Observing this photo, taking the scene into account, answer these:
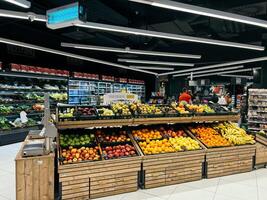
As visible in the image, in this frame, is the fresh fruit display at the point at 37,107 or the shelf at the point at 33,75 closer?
the shelf at the point at 33,75

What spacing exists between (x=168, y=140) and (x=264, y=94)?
7.21 m

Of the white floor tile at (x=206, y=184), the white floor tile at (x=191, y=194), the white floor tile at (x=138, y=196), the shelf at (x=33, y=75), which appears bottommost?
the white floor tile at (x=206, y=184)

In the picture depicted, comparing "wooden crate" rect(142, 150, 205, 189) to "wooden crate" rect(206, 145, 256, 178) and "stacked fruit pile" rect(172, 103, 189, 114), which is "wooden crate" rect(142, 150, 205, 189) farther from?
"stacked fruit pile" rect(172, 103, 189, 114)

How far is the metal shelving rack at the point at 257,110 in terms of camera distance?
34.3 feet

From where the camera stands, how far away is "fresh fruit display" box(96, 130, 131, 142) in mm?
4641

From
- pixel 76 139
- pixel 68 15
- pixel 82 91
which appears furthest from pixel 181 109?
pixel 82 91

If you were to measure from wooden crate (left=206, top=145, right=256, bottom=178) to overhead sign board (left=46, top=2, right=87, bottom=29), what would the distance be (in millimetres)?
3472

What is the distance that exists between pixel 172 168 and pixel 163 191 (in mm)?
486

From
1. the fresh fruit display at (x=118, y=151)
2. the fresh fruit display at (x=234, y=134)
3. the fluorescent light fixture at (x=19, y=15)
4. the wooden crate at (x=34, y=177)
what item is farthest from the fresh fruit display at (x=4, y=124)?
the fresh fruit display at (x=234, y=134)

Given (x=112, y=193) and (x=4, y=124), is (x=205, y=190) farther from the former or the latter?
(x=4, y=124)

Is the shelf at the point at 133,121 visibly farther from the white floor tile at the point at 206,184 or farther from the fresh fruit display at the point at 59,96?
the fresh fruit display at the point at 59,96

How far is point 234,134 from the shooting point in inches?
227

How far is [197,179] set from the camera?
4.91m

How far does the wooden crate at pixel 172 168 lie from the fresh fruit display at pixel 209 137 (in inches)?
17.1
